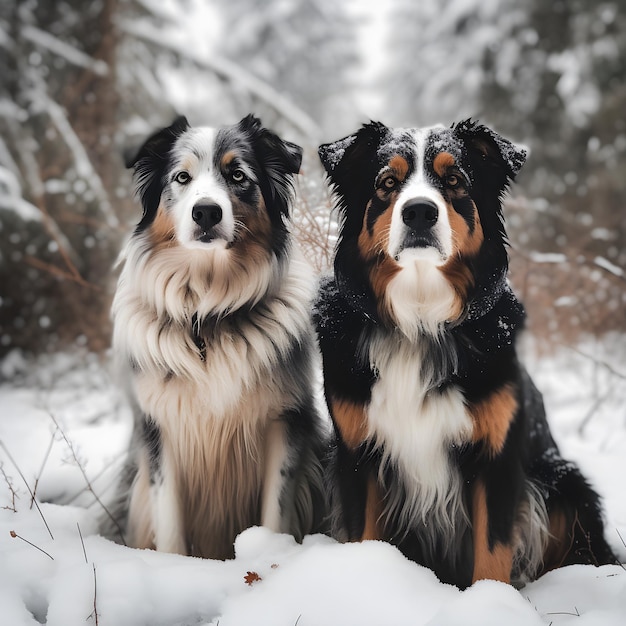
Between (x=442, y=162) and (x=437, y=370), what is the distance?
0.89 m

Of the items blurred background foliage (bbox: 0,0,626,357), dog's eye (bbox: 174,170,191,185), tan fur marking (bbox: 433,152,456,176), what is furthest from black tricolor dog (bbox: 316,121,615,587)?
blurred background foliage (bbox: 0,0,626,357)

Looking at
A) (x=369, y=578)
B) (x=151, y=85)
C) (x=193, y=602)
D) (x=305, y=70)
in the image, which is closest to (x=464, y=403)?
(x=369, y=578)

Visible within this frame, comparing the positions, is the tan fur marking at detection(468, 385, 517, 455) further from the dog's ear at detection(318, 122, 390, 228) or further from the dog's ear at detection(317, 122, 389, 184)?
the dog's ear at detection(317, 122, 389, 184)

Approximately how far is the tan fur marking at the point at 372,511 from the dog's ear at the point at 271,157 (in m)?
1.47

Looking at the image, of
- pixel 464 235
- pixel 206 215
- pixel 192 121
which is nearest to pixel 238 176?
pixel 206 215

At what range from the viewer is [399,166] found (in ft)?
8.65

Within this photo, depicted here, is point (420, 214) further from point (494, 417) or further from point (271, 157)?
point (271, 157)

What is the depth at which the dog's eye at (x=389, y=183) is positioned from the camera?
8.82ft

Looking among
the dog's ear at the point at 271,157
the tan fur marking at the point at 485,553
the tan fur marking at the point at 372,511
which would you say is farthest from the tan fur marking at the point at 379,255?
the tan fur marking at the point at 485,553

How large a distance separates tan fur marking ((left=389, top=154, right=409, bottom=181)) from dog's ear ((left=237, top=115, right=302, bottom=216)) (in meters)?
0.66

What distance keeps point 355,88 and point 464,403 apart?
21317 millimetres

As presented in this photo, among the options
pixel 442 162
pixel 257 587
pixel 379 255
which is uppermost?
pixel 442 162

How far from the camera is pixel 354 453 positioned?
109 inches

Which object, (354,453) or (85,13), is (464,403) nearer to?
(354,453)
